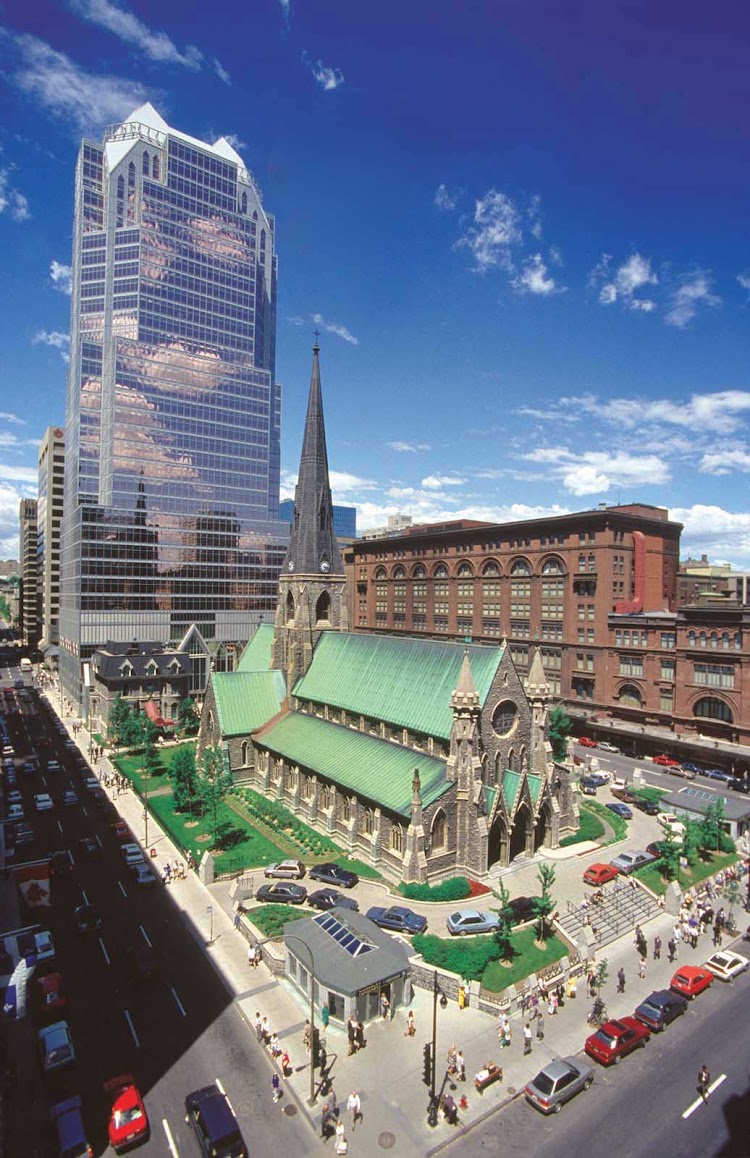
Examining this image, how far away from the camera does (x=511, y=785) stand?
47.7 metres

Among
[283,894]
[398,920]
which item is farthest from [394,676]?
[398,920]

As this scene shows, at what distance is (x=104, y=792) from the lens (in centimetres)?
6288

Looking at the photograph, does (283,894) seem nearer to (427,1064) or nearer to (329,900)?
(329,900)

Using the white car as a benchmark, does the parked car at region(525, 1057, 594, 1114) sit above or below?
above

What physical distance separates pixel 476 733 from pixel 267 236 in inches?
5395

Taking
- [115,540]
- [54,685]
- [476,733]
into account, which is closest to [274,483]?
[115,540]

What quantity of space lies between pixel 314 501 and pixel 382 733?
82.6 feet

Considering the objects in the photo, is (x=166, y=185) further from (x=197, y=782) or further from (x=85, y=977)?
(x=85, y=977)

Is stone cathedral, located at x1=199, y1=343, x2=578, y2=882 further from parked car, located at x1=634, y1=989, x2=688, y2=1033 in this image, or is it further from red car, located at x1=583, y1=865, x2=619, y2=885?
parked car, located at x1=634, y1=989, x2=688, y2=1033

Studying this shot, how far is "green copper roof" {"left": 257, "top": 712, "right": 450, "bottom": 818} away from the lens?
150ft

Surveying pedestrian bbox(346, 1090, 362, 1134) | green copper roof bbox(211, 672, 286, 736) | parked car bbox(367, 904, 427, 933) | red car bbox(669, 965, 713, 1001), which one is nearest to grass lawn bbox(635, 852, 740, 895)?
red car bbox(669, 965, 713, 1001)

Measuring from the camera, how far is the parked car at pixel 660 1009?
99.7 feet

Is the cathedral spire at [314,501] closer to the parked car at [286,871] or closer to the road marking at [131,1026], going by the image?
the parked car at [286,871]

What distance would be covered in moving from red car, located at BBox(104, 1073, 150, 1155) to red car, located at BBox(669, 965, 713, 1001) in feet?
86.0
